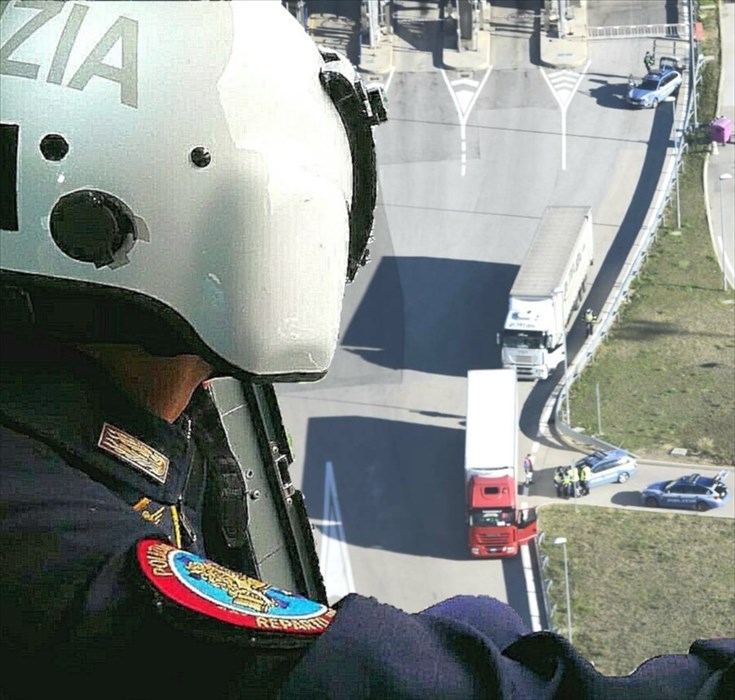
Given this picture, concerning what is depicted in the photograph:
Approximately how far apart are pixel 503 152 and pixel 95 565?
15223mm

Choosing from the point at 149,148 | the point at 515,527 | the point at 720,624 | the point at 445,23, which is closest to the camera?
the point at 149,148

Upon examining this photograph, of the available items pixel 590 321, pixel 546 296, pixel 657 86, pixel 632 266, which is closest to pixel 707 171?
pixel 632 266

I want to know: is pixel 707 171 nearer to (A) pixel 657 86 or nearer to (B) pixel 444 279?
(A) pixel 657 86

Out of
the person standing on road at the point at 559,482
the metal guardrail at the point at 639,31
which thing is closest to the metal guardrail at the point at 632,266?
the person standing on road at the point at 559,482

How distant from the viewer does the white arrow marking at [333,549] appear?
10.3 meters

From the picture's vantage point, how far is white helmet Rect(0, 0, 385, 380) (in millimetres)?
1242

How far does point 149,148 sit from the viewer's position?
126cm

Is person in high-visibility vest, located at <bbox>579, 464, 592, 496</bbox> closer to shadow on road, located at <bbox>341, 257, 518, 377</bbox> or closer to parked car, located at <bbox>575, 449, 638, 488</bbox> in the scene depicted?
parked car, located at <bbox>575, 449, 638, 488</bbox>

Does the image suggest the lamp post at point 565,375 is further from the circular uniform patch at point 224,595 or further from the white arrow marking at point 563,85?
the circular uniform patch at point 224,595

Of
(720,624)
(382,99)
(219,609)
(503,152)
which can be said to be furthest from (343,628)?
(503,152)

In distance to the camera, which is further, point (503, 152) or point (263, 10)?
point (503, 152)

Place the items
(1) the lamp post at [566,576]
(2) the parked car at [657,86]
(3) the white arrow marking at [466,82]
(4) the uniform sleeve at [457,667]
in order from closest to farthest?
(4) the uniform sleeve at [457,667] → (1) the lamp post at [566,576] → (2) the parked car at [657,86] → (3) the white arrow marking at [466,82]

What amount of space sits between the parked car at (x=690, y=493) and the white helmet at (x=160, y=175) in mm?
8890

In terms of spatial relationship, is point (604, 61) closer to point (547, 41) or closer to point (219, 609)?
point (547, 41)
